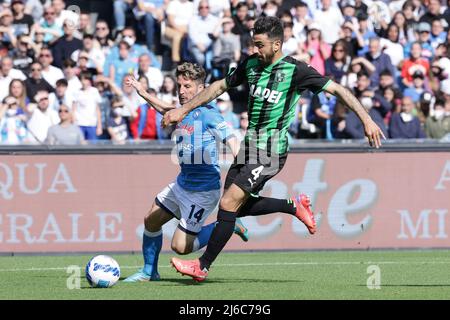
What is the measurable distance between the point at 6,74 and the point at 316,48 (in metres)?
5.60

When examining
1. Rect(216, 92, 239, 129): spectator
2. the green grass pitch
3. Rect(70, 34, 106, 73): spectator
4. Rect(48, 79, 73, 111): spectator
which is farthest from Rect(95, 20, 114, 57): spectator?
the green grass pitch

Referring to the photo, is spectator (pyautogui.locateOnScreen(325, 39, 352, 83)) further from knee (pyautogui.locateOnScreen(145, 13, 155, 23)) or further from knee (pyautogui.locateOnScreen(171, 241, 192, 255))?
knee (pyautogui.locateOnScreen(171, 241, 192, 255))

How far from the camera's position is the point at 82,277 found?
1145cm

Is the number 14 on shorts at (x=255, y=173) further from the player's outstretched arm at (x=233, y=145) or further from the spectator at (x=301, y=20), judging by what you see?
the spectator at (x=301, y=20)

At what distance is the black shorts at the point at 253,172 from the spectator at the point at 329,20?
34.1 ft

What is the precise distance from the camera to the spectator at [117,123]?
58.0ft

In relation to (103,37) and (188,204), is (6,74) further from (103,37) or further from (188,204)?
→ (188,204)

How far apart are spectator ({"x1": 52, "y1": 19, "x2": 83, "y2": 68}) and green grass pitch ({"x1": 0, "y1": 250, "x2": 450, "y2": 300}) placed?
5430 mm

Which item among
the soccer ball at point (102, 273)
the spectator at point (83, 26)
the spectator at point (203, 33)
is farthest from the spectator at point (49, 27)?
the soccer ball at point (102, 273)

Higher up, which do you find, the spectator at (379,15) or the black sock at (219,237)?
the spectator at (379,15)

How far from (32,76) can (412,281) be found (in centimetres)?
936
